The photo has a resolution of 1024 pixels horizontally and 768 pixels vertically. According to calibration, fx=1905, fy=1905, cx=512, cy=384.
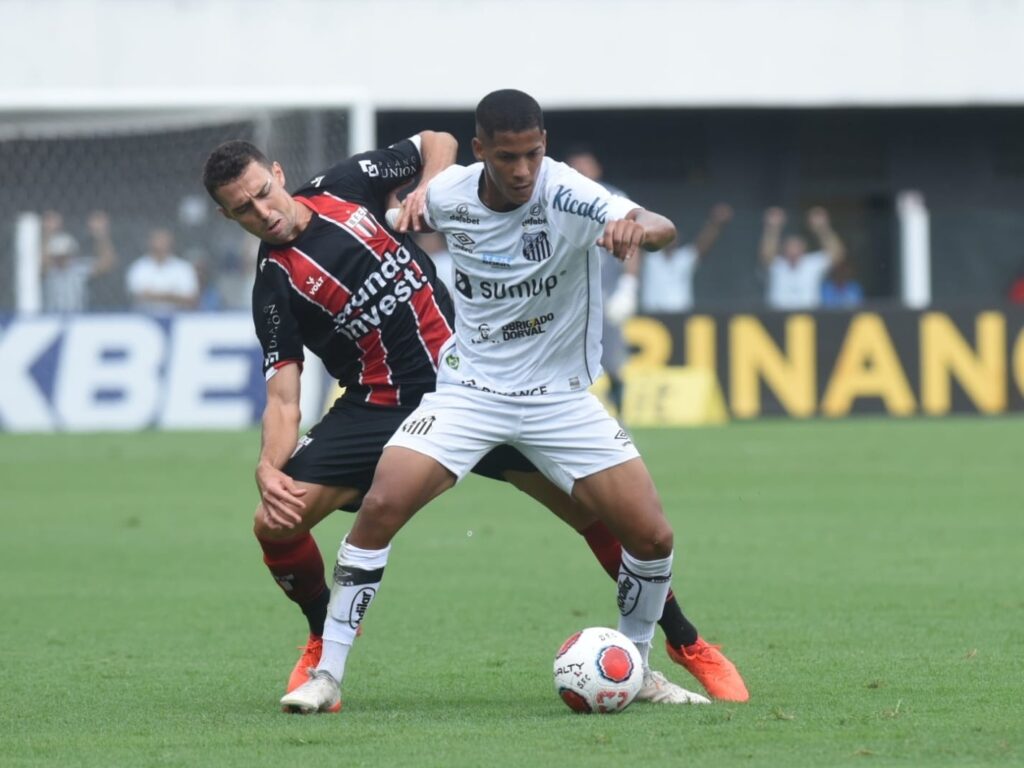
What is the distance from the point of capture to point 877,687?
6.67 meters

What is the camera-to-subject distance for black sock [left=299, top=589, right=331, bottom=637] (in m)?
7.30

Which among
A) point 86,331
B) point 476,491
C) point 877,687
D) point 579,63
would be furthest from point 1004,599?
point 579,63

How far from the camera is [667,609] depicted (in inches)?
274

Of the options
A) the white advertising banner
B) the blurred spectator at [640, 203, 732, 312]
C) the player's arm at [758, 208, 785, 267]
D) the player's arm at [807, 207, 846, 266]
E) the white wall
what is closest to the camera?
the white advertising banner

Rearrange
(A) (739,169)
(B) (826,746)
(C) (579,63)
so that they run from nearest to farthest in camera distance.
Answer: (B) (826,746) < (C) (579,63) < (A) (739,169)

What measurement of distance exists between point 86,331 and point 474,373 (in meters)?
14.1

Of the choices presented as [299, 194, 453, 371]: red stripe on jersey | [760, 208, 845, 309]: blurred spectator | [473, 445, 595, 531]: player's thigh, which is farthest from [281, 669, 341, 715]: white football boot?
[760, 208, 845, 309]: blurred spectator

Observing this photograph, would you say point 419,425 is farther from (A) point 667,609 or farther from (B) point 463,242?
(A) point 667,609

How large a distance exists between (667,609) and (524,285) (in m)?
1.31

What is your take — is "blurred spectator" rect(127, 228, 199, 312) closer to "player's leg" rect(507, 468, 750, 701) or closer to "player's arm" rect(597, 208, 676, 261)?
"player's leg" rect(507, 468, 750, 701)

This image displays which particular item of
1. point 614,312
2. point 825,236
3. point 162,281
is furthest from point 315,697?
point 825,236

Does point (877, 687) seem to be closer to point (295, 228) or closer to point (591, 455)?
point (591, 455)

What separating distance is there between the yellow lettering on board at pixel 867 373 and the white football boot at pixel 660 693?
50.2 ft

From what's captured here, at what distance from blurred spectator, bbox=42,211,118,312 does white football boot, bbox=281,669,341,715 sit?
14830mm
